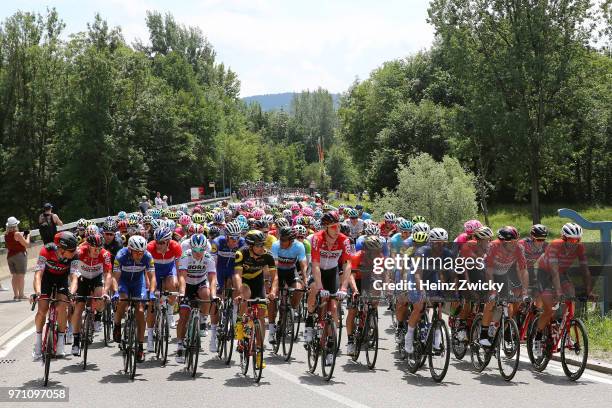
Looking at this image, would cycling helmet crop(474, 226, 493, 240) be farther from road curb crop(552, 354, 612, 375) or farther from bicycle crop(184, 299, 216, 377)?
bicycle crop(184, 299, 216, 377)

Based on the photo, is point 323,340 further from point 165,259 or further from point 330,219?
point 165,259

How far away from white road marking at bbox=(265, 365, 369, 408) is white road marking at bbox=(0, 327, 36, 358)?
4.49 meters

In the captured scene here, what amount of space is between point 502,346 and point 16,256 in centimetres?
1275

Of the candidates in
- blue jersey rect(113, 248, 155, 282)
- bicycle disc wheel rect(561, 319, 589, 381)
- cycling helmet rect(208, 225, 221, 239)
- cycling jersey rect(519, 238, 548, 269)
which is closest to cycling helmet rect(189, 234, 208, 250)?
blue jersey rect(113, 248, 155, 282)

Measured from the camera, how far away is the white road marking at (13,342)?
12.3 m

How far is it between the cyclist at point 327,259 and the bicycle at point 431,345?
117 cm

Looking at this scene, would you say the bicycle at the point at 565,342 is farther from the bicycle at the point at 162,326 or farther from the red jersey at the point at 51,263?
the red jersey at the point at 51,263

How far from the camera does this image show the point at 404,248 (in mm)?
13086

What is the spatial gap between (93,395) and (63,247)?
2214 mm

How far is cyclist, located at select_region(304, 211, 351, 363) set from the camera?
1063 centimetres

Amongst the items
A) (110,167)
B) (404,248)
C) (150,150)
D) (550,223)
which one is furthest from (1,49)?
(404,248)

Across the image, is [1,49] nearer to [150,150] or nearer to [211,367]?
[150,150]

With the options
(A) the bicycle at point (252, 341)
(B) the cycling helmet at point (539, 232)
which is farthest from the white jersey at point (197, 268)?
(B) the cycling helmet at point (539, 232)

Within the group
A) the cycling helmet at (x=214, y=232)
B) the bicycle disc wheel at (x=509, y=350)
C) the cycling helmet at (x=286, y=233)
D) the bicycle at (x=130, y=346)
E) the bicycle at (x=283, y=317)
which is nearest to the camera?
the bicycle disc wheel at (x=509, y=350)
